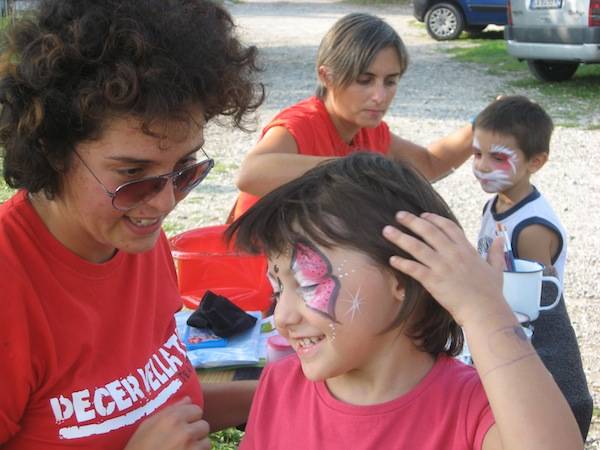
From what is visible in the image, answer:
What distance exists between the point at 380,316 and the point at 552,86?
10.9 metres

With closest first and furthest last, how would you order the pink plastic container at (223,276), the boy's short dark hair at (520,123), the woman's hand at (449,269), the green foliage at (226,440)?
the woman's hand at (449,269) → the pink plastic container at (223,276) → the green foliage at (226,440) → the boy's short dark hair at (520,123)

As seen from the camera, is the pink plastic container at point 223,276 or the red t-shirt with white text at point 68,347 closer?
the red t-shirt with white text at point 68,347

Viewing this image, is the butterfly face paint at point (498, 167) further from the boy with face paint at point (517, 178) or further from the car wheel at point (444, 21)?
the car wheel at point (444, 21)

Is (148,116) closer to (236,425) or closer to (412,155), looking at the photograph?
(236,425)

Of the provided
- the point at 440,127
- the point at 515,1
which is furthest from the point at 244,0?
the point at 440,127

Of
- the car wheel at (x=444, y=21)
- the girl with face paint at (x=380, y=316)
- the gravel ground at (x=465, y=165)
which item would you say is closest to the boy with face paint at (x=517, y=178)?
the gravel ground at (x=465, y=165)

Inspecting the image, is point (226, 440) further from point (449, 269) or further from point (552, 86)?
point (552, 86)

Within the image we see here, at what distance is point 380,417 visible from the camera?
1.68 m

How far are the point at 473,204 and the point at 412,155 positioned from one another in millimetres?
3203

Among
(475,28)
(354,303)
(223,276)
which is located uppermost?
(354,303)

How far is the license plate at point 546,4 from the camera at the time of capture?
438 inches

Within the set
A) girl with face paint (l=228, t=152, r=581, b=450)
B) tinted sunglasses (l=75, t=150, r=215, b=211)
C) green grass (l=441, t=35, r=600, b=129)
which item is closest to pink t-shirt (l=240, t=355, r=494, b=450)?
girl with face paint (l=228, t=152, r=581, b=450)

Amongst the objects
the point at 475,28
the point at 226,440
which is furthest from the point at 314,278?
the point at 475,28

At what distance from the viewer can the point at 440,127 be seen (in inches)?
381
